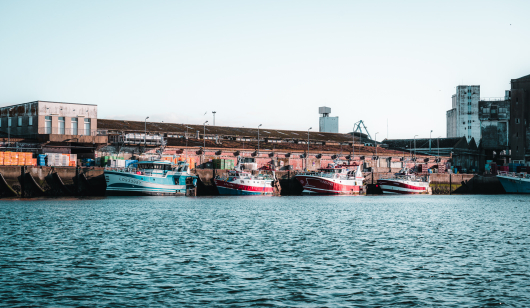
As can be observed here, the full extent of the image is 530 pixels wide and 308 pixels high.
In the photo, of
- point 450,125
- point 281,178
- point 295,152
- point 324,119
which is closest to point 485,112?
point 450,125

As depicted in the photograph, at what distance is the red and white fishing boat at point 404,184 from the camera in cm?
9712

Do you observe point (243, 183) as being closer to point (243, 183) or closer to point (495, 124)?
point (243, 183)

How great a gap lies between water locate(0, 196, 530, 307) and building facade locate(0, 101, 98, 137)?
1568 inches

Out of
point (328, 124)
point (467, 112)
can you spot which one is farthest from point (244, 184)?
point (467, 112)

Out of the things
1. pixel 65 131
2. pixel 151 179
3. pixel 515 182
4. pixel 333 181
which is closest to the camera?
pixel 151 179

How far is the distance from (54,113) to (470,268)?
74.4 m

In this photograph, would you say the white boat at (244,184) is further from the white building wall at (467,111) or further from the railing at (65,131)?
the white building wall at (467,111)

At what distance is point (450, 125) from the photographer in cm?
17050

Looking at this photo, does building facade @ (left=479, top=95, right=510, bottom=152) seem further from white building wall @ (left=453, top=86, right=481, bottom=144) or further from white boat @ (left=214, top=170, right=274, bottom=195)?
white boat @ (left=214, top=170, right=274, bottom=195)

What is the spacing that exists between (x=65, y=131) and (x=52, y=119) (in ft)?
8.72

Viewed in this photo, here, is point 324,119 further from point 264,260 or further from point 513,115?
point 264,260

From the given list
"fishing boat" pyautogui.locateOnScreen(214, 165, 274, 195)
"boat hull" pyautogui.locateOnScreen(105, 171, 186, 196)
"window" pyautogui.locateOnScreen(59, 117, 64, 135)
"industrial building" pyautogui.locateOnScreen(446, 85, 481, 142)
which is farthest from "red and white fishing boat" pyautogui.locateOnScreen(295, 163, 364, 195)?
"industrial building" pyautogui.locateOnScreen(446, 85, 481, 142)

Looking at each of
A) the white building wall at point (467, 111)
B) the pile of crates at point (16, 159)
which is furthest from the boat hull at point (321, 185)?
the white building wall at point (467, 111)

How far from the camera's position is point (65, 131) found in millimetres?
84875
